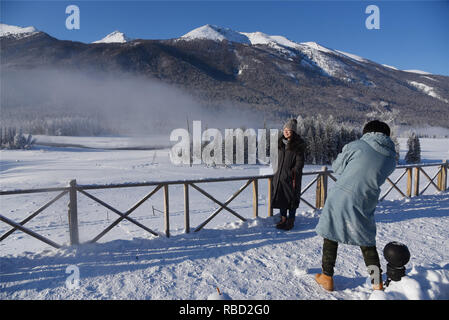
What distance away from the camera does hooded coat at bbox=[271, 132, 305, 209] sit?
15.4 feet

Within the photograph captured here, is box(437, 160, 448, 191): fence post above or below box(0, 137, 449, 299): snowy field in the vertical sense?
above

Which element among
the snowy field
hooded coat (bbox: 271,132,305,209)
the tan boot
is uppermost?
hooded coat (bbox: 271,132,305,209)

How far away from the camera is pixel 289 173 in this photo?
15.7ft

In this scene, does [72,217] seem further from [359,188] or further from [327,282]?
[359,188]

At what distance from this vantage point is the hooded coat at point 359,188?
250 centimetres

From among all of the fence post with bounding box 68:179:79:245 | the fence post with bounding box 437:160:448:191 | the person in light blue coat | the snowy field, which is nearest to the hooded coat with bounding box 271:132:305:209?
the snowy field

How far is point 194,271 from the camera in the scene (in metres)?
3.56

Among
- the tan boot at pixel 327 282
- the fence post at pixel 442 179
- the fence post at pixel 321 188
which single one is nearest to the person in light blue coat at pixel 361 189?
the tan boot at pixel 327 282

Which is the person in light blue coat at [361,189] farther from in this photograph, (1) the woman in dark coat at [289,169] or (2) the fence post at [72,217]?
(2) the fence post at [72,217]

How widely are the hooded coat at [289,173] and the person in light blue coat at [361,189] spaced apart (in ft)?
6.25

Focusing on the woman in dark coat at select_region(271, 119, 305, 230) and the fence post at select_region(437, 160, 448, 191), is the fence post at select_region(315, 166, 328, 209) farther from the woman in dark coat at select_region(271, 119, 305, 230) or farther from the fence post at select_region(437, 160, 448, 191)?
the fence post at select_region(437, 160, 448, 191)

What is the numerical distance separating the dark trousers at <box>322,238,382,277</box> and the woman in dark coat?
1.96m

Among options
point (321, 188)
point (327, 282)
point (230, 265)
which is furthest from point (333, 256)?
point (321, 188)
